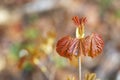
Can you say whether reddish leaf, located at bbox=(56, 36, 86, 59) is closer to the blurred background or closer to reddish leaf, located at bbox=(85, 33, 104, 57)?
reddish leaf, located at bbox=(85, 33, 104, 57)

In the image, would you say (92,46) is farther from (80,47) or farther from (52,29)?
(52,29)

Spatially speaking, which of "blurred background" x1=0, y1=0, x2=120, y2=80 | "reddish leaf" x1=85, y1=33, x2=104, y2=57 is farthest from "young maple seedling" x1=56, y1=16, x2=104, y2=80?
"blurred background" x1=0, y1=0, x2=120, y2=80

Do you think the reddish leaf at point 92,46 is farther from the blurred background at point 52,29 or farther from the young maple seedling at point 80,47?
the blurred background at point 52,29

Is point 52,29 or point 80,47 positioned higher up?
point 52,29

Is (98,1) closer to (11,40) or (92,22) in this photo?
(92,22)

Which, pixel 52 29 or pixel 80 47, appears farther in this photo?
pixel 52 29

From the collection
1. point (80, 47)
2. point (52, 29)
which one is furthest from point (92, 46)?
point (52, 29)

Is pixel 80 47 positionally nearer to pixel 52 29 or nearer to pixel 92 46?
pixel 92 46
